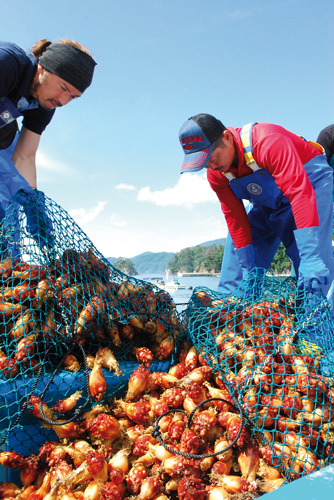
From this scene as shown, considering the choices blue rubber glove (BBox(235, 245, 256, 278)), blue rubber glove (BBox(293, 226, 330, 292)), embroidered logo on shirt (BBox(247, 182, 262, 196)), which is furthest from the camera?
blue rubber glove (BBox(235, 245, 256, 278))

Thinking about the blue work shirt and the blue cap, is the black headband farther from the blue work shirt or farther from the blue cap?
the blue cap

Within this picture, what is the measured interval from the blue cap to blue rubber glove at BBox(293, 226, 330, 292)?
3.06ft

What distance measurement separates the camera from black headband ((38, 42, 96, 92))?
7.66 ft

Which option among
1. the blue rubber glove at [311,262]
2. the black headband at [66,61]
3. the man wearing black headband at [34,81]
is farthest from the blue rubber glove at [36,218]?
the blue rubber glove at [311,262]

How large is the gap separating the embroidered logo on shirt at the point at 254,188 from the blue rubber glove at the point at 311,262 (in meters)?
0.67

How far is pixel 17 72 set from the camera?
2.38 metres

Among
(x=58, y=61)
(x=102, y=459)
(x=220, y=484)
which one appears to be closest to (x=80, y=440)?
(x=102, y=459)

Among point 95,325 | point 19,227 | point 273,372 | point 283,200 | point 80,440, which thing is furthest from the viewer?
point 283,200

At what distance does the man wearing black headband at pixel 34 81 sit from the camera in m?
2.34

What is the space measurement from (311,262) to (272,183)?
841 mm

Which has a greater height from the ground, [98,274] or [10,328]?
[98,274]

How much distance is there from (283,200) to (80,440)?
2.48m

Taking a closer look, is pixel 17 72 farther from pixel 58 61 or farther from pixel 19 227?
pixel 19 227

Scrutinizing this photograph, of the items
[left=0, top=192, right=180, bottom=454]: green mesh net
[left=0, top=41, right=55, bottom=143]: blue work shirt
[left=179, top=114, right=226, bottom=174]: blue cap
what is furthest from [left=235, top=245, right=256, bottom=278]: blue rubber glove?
[left=0, top=41, right=55, bottom=143]: blue work shirt
